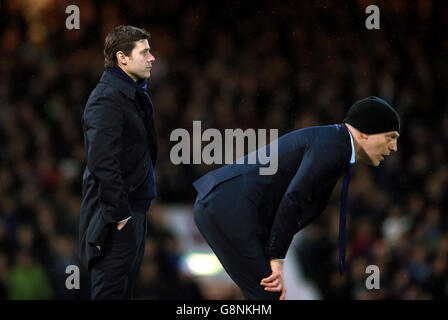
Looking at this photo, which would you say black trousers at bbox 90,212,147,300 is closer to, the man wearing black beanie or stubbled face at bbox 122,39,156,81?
stubbled face at bbox 122,39,156,81

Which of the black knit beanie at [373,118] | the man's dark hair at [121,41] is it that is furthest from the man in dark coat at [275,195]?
the man's dark hair at [121,41]

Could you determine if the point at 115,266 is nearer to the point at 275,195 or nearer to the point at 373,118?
the point at 275,195

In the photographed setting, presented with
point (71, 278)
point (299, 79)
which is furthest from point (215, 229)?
point (299, 79)

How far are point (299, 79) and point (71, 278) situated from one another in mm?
3891

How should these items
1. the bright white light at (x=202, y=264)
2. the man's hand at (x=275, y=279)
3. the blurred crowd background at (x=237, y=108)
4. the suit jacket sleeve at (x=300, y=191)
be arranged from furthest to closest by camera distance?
the bright white light at (x=202, y=264), the blurred crowd background at (x=237, y=108), the man's hand at (x=275, y=279), the suit jacket sleeve at (x=300, y=191)

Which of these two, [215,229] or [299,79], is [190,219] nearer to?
[299,79]

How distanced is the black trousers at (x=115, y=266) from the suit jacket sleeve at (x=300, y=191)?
0.70 meters

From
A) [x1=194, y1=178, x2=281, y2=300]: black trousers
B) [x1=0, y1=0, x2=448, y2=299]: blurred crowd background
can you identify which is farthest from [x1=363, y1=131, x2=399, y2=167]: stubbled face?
[x1=0, y1=0, x2=448, y2=299]: blurred crowd background

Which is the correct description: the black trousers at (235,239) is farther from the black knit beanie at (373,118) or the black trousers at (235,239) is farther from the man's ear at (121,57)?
the man's ear at (121,57)

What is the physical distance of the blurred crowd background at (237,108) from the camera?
255 inches

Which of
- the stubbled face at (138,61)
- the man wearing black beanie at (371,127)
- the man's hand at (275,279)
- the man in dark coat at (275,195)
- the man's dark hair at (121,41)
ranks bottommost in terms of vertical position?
the man's hand at (275,279)

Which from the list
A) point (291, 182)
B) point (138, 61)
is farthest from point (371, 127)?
point (138, 61)

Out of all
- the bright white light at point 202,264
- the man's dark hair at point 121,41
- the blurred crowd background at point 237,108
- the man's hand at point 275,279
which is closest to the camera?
the man's hand at point 275,279

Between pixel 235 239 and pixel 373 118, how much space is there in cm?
86
